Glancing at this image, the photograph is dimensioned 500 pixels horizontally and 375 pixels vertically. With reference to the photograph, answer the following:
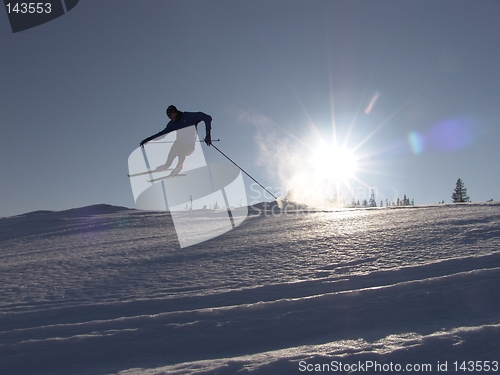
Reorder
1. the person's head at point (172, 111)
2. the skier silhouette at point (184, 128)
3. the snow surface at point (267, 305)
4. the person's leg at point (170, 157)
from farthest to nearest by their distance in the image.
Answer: the person's leg at point (170, 157) < the skier silhouette at point (184, 128) < the person's head at point (172, 111) < the snow surface at point (267, 305)

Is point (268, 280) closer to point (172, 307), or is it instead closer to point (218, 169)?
point (172, 307)

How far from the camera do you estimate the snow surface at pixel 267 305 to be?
223cm

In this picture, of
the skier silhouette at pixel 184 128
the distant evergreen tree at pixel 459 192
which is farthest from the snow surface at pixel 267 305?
the distant evergreen tree at pixel 459 192

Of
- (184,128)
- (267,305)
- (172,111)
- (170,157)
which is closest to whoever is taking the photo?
(267,305)

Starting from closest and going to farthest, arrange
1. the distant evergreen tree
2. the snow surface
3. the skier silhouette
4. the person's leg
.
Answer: the snow surface → the skier silhouette → the person's leg → the distant evergreen tree

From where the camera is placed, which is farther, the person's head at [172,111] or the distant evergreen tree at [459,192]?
the distant evergreen tree at [459,192]

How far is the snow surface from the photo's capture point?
2.23 meters

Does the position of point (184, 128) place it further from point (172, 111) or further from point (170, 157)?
point (170, 157)

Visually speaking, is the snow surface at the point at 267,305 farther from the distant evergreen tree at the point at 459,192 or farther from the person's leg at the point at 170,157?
the distant evergreen tree at the point at 459,192

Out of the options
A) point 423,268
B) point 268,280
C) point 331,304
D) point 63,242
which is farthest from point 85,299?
point 63,242

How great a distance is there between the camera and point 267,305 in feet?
9.91

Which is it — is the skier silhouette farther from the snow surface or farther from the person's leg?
the snow surface

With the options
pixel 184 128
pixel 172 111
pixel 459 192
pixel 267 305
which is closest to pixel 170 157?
pixel 184 128

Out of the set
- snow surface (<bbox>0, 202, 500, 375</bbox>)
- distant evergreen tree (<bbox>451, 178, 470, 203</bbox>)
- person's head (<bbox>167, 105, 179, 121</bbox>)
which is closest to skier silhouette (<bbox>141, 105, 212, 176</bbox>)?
person's head (<bbox>167, 105, 179, 121</bbox>)
